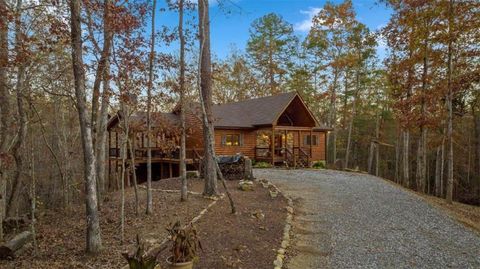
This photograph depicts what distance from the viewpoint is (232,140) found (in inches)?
838

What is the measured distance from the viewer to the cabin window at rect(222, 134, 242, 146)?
68.8 feet

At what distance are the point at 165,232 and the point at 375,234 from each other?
4.13 metres

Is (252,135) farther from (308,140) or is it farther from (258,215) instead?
(258,215)

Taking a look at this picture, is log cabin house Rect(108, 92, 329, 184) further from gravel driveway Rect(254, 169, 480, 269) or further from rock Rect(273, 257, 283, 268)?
rock Rect(273, 257, 283, 268)

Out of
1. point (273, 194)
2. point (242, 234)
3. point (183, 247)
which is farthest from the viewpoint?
point (273, 194)

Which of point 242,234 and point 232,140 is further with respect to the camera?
point 232,140

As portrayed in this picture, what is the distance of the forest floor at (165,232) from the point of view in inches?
208

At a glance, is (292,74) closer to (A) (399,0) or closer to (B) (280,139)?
(B) (280,139)

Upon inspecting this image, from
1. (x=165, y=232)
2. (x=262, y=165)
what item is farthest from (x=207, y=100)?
(x=262, y=165)

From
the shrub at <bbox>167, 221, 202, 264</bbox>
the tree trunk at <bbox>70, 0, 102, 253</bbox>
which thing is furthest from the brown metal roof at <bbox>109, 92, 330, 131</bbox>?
the shrub at <bbox>167, 221, 202, 264</bbox>

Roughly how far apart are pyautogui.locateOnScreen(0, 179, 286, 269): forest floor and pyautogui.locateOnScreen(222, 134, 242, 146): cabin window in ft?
34.1

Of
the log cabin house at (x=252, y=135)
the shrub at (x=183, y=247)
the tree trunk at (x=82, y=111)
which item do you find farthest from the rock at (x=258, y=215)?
the log cabin house at (x=252, y=135)

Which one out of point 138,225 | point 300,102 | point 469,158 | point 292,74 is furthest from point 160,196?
point 469,158

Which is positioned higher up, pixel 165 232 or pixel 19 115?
pixel 19 115
